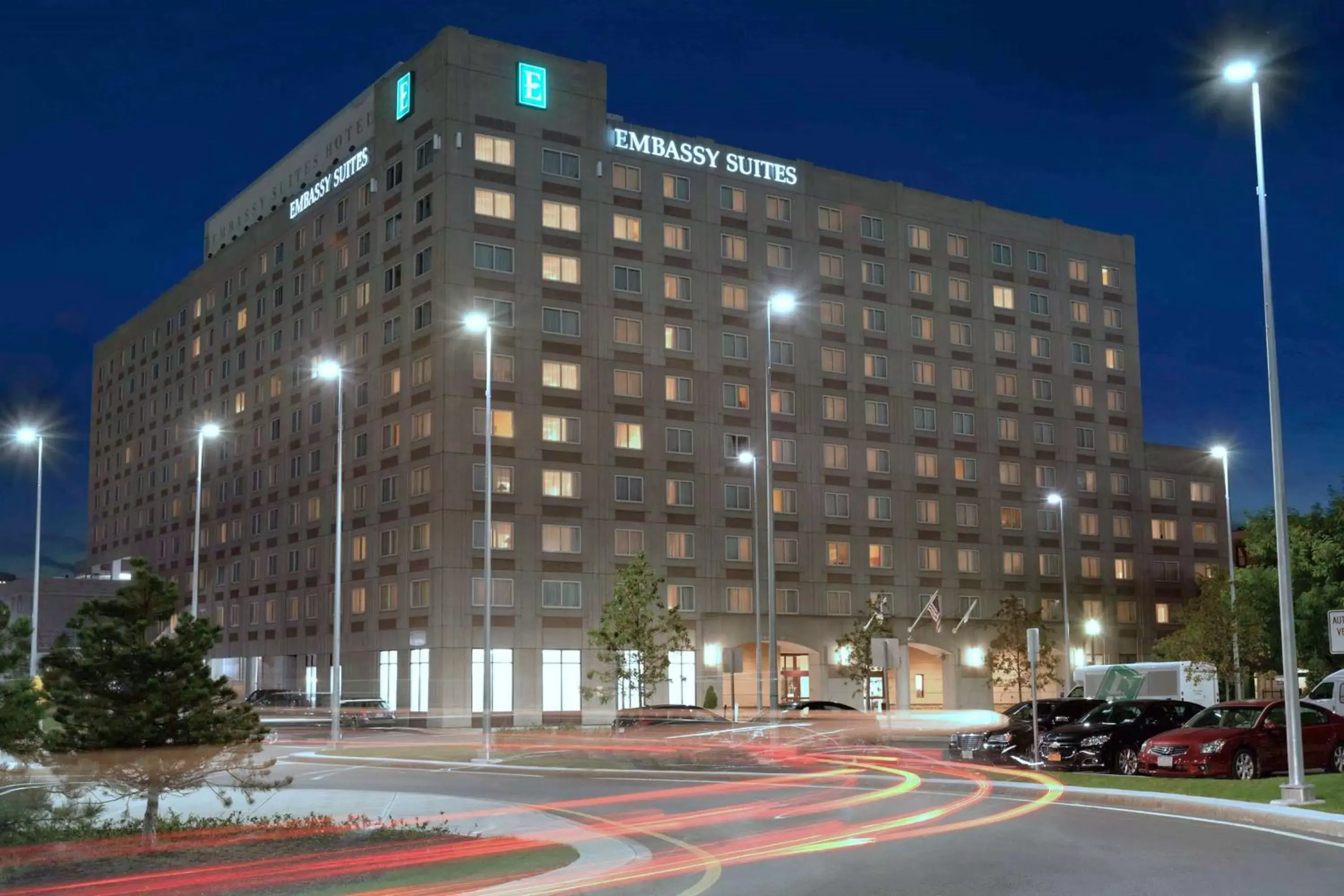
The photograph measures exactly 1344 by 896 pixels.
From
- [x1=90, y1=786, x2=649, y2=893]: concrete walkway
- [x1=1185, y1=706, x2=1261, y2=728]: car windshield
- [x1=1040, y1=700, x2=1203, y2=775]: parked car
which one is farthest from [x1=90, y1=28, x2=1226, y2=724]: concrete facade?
[x1=1185, y1=706, x2=1261, y2=728]: car windshield

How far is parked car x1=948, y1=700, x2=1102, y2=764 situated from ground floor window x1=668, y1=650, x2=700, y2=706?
40.6 metres

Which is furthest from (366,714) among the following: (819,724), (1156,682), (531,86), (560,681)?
(1156,682)

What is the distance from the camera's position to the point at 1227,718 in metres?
27.8

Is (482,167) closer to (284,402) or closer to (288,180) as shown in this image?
(284,402)

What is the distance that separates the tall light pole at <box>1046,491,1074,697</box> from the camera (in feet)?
272

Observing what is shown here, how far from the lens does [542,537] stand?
73.1m

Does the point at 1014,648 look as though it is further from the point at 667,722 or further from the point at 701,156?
the point at 667,722

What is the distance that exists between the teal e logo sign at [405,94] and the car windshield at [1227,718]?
5730 centimetres

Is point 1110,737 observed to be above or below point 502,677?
below

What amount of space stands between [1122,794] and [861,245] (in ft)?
215

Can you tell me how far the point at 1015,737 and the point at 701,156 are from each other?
175 feet

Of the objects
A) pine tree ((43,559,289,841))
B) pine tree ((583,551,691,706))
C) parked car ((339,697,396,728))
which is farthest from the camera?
parked car ((339,697,396,728))

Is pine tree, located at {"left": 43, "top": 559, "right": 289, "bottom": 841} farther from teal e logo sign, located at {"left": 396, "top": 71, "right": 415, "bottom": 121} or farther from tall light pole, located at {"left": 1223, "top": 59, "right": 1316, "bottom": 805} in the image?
teal e logo sign, located at {"left": 396, "top": 71, "right": 415, "bottom": 121}

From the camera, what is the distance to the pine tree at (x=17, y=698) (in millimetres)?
17266
